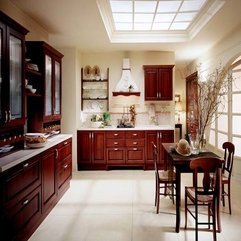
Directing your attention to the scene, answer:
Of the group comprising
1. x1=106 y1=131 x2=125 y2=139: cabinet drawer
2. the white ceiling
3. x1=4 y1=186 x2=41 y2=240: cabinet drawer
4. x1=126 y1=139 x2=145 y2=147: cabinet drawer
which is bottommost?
x1=4 y1=186 x2=41 y2=240: cabinet drawer

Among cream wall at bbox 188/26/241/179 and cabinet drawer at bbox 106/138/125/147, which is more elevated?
cream wall at bbox 188/26/241/179

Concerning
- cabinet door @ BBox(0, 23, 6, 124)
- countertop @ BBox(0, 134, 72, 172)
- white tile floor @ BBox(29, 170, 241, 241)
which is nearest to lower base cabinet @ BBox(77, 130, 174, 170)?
white tile floor @ BBox(29, 170, 241, 241)

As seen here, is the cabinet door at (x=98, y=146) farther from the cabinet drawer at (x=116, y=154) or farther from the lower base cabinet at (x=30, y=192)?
the lower base cabinet at (x=30, y=192)

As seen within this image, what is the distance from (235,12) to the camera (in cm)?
397

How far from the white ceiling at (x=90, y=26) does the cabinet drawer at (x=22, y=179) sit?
212cm

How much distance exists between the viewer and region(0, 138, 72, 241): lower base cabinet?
2320 millimetres

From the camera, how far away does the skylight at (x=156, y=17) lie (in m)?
4.03

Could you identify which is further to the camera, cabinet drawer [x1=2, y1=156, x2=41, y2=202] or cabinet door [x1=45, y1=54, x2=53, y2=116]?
cabinet door [x1=45, y1=54, x2=53, y2=116]

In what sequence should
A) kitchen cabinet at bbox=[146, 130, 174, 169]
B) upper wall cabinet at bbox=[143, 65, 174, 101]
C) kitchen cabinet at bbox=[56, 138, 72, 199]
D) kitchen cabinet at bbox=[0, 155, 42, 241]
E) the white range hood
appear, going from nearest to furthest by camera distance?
kitchen cabinet at bbox=[0, 155, 42, 241], kitchen cabinet at bbox=[56, 138, 72, 199], kitchen cabinet at bbox=[146, 130, 174, 169], upper wall cabinet at bbox=[143, 65, 174, 101], the white range hood

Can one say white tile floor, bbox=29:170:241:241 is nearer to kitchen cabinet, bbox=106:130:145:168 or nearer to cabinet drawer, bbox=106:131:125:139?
kitchen cabinet, bbox=106:130:145:168

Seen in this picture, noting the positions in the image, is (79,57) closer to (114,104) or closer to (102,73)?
(102,73)

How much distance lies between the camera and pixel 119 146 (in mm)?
6000

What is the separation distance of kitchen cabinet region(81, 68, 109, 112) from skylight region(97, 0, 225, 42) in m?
1.25

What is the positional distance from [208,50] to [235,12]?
8.35ft
